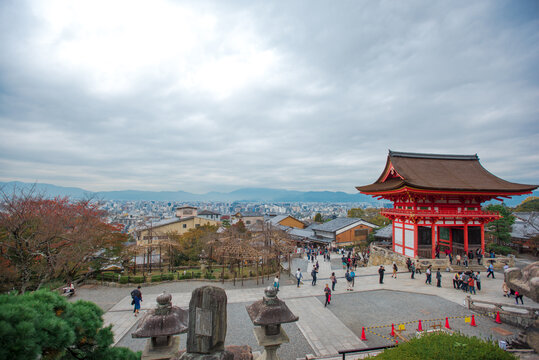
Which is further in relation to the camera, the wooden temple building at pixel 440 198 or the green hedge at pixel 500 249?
the green hedge at pixel 500 249

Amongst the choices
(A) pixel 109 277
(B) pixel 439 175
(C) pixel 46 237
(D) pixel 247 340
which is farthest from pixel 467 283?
(A) pixel 109 277

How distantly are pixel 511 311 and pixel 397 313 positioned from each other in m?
4.92

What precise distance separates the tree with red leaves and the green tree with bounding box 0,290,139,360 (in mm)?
9394

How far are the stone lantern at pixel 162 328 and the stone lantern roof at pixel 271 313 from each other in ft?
5.78

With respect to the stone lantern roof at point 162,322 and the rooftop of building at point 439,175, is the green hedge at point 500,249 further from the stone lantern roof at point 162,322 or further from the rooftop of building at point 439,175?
the stone lantern roof at point 162,322

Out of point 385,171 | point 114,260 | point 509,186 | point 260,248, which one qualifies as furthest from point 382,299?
point 114,260

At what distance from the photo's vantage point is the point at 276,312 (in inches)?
253

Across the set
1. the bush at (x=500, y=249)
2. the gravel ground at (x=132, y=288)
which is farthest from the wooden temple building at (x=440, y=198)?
the gravel ground at (x=132, y=288)

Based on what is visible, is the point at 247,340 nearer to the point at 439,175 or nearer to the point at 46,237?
the point at 46,237

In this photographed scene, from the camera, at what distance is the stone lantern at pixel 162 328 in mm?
6183

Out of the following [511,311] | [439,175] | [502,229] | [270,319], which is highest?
[439,175]

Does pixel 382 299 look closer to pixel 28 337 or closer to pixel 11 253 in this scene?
pixel 28 337

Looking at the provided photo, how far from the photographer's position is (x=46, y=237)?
1400 cm

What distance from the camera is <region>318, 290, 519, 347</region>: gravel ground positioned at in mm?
11312
